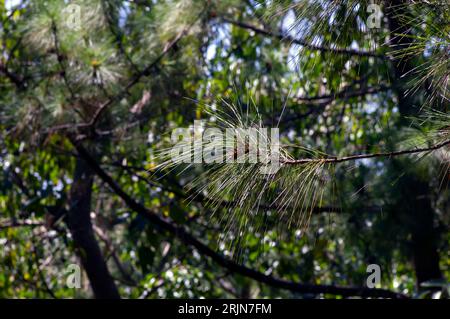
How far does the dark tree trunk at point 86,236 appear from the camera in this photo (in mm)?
4375

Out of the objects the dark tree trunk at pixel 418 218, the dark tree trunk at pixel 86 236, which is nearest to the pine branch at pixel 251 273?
the dark tree trunk at pixel 418 218

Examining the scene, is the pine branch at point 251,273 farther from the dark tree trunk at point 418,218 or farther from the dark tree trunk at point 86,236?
the dark tree trunk at point 86,236

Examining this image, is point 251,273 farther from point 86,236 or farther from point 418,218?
point 86,236

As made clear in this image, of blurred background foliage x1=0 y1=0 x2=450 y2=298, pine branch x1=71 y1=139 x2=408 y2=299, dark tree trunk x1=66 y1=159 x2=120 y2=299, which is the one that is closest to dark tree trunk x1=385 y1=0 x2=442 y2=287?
blurred background foliage x1=0 y1=0 x2=450 y2=298

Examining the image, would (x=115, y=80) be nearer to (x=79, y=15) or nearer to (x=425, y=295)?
(x=79, y=15)

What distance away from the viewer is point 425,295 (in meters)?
3.48

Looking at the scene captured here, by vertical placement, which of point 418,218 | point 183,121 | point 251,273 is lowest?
point 251,273

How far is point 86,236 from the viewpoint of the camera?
444cm

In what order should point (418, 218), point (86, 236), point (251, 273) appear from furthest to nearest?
1. point (86, 236)
2. point (418, 218)
3. point (251, 273)

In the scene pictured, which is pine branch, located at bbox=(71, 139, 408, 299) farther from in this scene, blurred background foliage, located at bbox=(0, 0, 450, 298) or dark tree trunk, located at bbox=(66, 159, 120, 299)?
dark tree trunk, located at bbox=(66, 159, 120, 299)

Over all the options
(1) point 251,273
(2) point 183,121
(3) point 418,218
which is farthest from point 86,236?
(3) point 418,218

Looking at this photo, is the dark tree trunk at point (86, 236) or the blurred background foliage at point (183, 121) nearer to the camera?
the blurred background foliage at point (183, 121)

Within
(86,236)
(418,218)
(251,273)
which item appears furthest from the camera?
(86,236)
